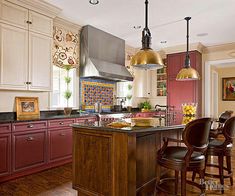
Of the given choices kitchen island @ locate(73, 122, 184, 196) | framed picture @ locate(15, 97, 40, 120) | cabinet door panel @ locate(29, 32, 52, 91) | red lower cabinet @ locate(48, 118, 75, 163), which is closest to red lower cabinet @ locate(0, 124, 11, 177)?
framed picture @ locate(15, 97, 40, 120)

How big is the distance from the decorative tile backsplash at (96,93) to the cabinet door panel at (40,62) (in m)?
1.12

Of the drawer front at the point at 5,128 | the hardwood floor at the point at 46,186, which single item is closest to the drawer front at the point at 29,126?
the drawer front at the point at 5,128

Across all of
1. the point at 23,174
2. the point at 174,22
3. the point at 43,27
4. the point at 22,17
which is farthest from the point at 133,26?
the point at 23,174

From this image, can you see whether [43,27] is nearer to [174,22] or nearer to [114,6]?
[114,6]

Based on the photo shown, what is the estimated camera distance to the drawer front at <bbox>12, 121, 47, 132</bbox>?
290 cm

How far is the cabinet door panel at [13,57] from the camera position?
120 inches

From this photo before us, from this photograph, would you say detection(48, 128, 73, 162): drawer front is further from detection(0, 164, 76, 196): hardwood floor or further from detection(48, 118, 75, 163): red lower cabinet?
detection(0, 164, 76, 196): hardwood floor

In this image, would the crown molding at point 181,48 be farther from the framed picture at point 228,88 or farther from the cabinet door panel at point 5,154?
the cabinet door panel at point 5,154

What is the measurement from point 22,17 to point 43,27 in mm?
390

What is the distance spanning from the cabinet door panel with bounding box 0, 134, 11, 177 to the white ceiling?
2345 millimetres

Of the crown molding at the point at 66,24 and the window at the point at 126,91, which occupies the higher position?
the crown molding at the point at 66,24

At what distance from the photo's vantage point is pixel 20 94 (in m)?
3.48

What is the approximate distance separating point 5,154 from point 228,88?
826 cm

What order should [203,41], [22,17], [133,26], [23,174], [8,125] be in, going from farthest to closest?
[203,41], [133,26], [22,17], [23,174], [8,125]
